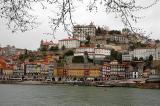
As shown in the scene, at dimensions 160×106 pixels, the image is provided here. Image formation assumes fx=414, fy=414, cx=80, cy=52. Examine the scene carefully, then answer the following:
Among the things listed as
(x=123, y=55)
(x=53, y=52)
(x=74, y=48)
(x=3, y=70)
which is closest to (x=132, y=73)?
(x=123, y=55)

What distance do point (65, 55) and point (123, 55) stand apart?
829 cm

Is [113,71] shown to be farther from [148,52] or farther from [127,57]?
[148,52]

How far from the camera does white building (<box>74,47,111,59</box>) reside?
54.8 meters

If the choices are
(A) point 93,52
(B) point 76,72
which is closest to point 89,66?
(B) point 76,72

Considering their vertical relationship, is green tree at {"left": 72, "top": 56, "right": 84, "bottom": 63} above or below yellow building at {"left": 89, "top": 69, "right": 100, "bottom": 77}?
above

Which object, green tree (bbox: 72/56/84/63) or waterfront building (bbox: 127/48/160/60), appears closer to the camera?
waterfront building (bbox: 127/48/160/60)

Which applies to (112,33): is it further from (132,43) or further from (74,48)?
(132,43)

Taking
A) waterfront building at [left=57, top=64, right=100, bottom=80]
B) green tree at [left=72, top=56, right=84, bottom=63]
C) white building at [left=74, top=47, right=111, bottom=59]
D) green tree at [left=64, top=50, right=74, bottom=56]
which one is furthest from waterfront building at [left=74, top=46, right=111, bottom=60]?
waterfront building at [left=57, top=64, right=100, bottom=80]

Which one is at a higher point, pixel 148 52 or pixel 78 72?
pixel 148 52

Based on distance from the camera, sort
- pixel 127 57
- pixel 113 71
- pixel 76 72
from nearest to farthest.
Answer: pixel 76 72, pixel 113 71, pixel 127 57

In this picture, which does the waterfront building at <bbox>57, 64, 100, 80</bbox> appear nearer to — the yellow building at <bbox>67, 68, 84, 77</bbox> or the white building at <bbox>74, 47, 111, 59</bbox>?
the yellow building at <bbox>67, 68, 84, 77</bbox>

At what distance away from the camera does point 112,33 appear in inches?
2494

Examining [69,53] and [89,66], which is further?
[69,53]

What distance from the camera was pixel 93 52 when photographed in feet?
179
